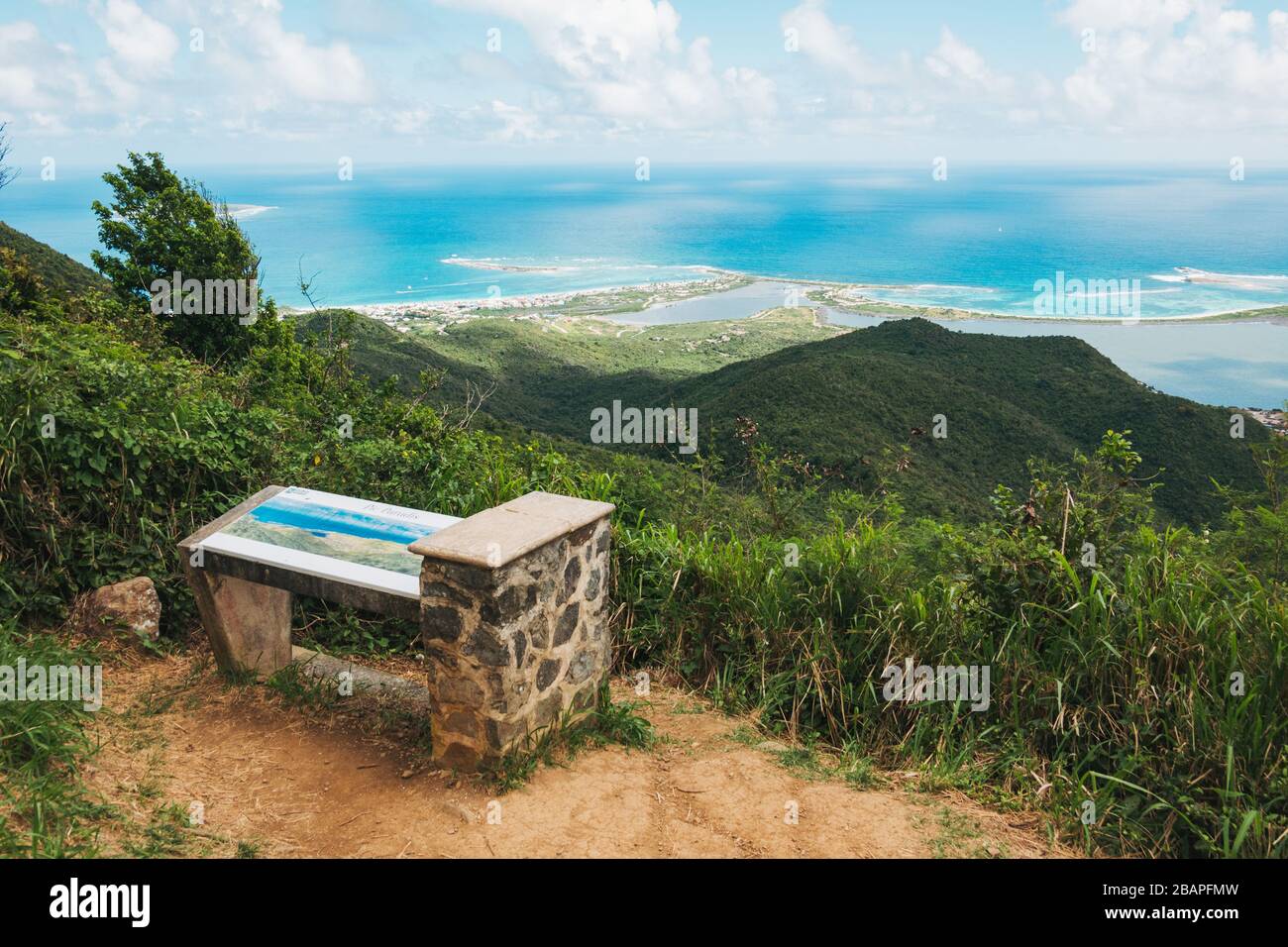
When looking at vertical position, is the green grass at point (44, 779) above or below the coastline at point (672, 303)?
below

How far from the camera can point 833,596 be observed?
4.68 m

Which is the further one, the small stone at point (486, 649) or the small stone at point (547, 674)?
the small stone at point (547, 674)

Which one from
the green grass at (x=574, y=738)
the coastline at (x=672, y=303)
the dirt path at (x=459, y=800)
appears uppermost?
the coastline at (x=672, y=303)

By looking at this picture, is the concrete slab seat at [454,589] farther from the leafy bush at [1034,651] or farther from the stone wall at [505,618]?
the leafy bush at [1034,651]

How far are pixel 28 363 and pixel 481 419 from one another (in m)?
11.8

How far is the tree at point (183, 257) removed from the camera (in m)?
16.8

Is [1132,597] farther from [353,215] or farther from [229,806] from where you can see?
[353,215]

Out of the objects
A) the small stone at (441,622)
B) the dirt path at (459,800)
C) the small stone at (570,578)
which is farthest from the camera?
the small stone at (570,578)

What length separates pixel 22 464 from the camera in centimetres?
464

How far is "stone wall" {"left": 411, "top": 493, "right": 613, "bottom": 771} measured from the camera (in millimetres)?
3291

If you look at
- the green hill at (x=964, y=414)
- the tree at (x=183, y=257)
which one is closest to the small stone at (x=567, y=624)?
the tree at (x=183, y=257)

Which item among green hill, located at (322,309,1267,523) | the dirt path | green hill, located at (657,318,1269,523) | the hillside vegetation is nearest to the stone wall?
the dirt path

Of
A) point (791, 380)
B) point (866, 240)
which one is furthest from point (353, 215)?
point (791, 380)

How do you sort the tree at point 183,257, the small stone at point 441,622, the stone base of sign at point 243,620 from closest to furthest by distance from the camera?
the small stone at point 441,622 < the stone base of sign at point 243,620 < the tree at point 183,257
